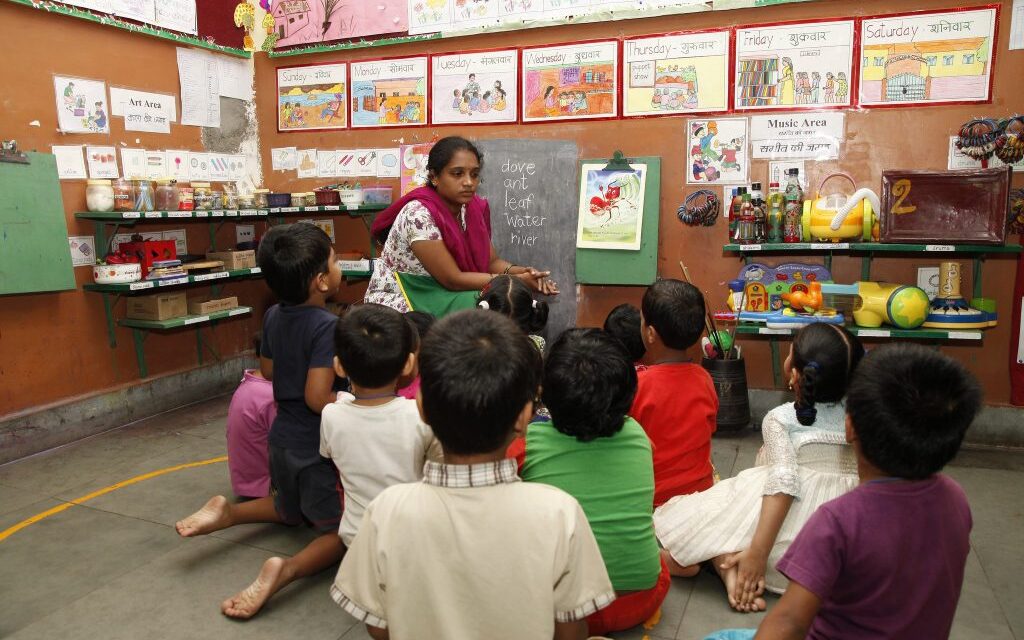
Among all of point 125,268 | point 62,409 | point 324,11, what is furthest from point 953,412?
point 324,11

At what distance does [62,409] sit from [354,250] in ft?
6.16

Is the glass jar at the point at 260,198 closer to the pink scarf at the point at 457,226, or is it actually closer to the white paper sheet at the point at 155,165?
the white paper sheet at the point at 155,165

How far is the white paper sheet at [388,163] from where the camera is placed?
4379 mm

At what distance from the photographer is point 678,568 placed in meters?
2.18

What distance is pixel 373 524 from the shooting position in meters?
1.11

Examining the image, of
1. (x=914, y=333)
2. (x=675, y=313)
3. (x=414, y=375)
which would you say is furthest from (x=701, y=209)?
(x=414, y=375)

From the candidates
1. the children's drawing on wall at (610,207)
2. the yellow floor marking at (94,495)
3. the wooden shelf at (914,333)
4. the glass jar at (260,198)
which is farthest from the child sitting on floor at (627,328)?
the glass jar at (260,198)

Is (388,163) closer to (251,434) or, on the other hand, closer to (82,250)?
(82,250)

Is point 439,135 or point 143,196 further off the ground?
point 439,135

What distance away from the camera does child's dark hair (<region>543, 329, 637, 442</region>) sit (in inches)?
60.9

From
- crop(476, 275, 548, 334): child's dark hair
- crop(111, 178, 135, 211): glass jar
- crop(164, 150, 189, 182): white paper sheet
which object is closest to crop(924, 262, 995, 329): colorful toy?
crop(476, 275, 548, 334): child's dark hair

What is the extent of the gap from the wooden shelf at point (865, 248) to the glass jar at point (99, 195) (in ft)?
10.1

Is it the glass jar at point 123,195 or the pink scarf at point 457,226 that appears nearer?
the pink scarf at point 457,226

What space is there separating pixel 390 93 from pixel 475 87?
59cm
